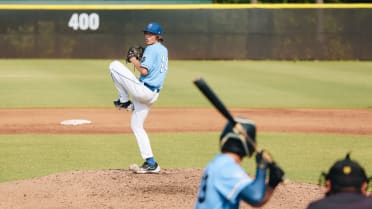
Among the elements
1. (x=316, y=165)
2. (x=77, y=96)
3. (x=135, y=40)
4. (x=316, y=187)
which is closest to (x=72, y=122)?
(x=77, y=96)

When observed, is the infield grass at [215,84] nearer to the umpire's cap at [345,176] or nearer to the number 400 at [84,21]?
the number 400 at [84,21]

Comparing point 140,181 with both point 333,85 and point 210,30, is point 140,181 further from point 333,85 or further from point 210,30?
point 210,30

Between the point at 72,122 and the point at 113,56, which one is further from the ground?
the point at 72,122

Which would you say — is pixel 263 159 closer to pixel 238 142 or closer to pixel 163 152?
pixel 238 142

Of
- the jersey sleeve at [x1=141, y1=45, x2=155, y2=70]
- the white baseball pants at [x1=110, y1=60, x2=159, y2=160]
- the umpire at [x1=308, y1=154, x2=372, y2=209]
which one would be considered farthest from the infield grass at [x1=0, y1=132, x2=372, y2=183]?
the umpire at [x1=308, y1=154, x2=372, y2=209]

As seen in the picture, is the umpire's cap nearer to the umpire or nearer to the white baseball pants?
the umpire

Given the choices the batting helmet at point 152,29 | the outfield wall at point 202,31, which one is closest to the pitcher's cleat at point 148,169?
the batting helmet at point 152,29
